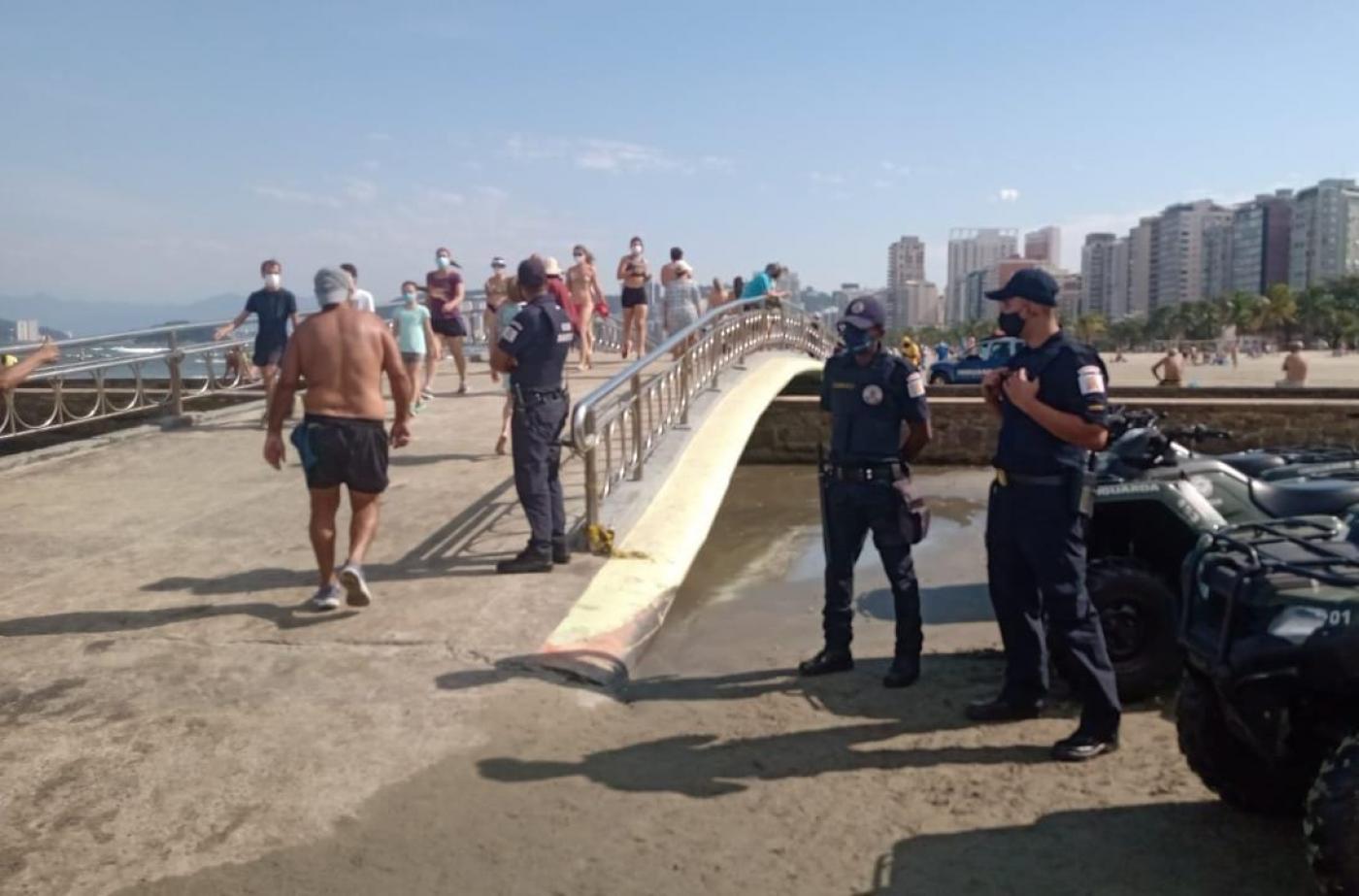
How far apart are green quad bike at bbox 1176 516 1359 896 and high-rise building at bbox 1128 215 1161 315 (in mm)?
171335

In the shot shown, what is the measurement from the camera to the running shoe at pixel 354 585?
530cm

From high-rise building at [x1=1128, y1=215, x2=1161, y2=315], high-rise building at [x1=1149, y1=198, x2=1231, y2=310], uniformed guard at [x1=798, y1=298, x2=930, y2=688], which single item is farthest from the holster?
high-rise building at [x1=1128, y1=215, x2=1161, y2=315]

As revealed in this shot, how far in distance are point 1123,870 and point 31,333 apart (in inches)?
405

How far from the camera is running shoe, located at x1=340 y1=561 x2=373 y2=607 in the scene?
17.4ft

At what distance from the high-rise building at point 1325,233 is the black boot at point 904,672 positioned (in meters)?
149

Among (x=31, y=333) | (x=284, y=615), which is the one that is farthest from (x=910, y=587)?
(x=31, y=333)

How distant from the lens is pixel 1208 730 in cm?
347

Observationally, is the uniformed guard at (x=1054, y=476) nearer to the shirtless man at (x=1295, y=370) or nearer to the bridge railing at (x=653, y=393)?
the bridge railing at (x=653, y=393)

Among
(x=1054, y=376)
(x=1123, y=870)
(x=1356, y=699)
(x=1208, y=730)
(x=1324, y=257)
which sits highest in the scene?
(x=1324, y=257)

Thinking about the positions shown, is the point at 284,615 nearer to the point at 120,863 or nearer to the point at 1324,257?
the point at 120,863

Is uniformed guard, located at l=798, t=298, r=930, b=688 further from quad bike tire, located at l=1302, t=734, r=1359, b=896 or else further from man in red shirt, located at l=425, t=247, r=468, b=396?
man in red shirt, located at l=425, t=247, r=468, b=396

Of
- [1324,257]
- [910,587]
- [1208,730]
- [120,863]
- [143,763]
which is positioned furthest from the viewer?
[1324,257]

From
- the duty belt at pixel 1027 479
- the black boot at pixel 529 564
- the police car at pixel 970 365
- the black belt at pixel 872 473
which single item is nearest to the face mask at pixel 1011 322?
the duty belt at pixel 1027 479

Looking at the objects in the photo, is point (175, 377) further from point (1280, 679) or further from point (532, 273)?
point (1280, 679)
